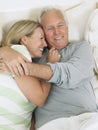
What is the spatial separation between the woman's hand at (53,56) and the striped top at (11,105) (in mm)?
306

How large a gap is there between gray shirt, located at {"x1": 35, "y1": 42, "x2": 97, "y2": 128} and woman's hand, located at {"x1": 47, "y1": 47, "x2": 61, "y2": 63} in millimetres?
62

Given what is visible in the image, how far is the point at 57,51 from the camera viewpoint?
1878 millimetres

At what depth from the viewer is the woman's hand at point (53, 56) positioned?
1.81 m

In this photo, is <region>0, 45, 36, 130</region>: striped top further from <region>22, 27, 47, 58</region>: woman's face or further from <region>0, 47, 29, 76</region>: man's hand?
<region>22, 27, 47, 58</region>: woman's face

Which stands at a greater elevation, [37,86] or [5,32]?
[5,32]

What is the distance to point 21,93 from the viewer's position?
160 centimetres

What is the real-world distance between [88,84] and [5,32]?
660 millimetres

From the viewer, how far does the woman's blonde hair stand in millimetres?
1824

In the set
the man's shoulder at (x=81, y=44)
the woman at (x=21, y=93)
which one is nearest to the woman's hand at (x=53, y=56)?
the woman at (x=21, y=93)

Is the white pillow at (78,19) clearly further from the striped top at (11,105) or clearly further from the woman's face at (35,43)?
the striped top at (11,105)

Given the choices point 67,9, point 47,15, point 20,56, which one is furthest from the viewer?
point 67,9

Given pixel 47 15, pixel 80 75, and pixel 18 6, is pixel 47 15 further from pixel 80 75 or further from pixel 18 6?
pixel 80 75

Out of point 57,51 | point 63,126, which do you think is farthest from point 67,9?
point 63,126

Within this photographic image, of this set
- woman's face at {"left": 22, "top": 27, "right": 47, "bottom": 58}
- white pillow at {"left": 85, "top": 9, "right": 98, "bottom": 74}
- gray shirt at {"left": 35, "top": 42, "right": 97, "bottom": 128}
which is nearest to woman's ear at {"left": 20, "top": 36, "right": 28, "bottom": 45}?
woman's face at {"left": 22, "top": 27, "right": 47, "bottom": 58}
